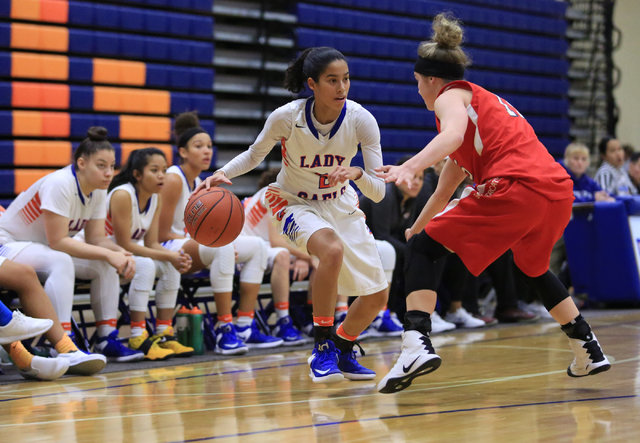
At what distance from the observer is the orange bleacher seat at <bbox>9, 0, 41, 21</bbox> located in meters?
6.59

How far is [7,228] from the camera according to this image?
13.7 ft

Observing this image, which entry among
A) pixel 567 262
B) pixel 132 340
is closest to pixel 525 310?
pixel 567 262

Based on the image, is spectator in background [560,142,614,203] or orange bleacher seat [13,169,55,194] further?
spectator in background [560,142,614,203]

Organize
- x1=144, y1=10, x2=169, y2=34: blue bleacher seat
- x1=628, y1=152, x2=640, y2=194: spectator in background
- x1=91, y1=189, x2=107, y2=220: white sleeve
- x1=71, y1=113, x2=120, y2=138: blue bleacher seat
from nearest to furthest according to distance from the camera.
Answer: x1=91, y1=189, x2=107, y2=220: white sleeve, x1=71, y1=113, x2=120, y2=138: blue bleacher seat, x1=144, y1=10, x2=169, y2=34: blue bleacher seat, x1=628, y1=152, x2=640, y2=194: spectator in background

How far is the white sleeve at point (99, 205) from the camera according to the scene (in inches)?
167

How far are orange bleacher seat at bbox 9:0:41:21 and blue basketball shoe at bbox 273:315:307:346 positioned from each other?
3629 mm

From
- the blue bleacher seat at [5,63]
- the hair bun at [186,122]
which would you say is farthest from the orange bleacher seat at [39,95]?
the hair bun at [186,122]

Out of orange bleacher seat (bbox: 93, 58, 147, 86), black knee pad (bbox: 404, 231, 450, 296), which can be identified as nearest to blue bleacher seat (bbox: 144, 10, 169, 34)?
orange bleacher seat (bbox: 93, 58, 147, 86)

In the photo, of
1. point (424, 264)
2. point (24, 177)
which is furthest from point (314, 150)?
point (24, 177)

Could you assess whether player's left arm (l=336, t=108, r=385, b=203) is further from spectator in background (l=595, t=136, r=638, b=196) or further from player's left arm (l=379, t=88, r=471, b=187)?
spectator in background (l=595, t=136, r=638, b=196)

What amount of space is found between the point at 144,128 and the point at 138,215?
281 cm

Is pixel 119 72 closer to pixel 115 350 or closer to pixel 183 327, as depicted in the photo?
pixel 183 327

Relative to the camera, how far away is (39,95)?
671cm

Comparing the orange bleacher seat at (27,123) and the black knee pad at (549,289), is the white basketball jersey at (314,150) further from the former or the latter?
the orange bleacher seat at (27,123)
